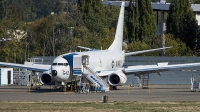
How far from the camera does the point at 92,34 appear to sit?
106875 millimetres

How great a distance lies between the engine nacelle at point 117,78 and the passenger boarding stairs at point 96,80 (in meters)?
1.50

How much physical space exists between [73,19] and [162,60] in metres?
33.3

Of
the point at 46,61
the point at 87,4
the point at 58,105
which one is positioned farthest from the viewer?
the point at 87,4

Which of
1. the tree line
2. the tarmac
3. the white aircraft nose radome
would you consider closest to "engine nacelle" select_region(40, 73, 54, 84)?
the white aircraft nose radome

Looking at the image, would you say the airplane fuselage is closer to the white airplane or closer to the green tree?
the white airplane

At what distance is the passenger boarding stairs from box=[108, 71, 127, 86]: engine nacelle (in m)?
1.50

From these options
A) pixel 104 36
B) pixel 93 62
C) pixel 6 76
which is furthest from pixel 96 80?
pixel 104 36

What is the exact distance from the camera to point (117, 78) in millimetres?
62656

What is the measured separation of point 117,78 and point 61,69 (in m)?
5.86

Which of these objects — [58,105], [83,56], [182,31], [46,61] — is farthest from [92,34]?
[58,105]

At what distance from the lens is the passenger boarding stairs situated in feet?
197

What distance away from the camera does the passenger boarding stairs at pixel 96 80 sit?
60.2 m

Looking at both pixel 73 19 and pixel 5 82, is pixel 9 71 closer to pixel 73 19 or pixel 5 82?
pixel 5 82

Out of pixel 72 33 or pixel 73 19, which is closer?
pixel 72 33
